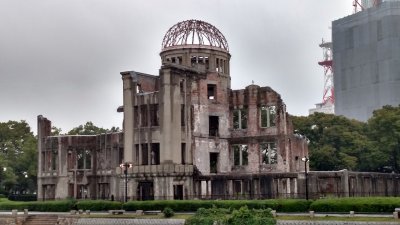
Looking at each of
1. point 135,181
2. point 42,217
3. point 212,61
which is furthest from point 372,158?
point 42,217

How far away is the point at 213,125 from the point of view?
67.6 m

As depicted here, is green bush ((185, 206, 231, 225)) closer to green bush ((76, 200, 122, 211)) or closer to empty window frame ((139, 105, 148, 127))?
green bush ((76, 200, 122, 211))

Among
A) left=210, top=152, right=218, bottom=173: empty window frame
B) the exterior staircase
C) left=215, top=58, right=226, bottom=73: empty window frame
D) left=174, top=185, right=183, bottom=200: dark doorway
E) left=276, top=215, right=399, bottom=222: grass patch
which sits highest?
left=215, top=58, right=226, bottom=73: empty window frame

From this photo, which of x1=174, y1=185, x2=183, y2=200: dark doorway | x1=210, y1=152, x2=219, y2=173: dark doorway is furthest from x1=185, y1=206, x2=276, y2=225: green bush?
x1=210, y1=152, x2=219, y2=173: dark doorway

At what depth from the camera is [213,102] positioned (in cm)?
6638

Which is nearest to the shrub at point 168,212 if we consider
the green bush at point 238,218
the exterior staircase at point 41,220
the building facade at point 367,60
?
the exterior staircase at point 41,220

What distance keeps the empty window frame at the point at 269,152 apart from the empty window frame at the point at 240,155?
1860 millimetres

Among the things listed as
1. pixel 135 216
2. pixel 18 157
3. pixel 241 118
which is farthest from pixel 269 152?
pixel 18 157

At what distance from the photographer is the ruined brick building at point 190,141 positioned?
61.2 metres

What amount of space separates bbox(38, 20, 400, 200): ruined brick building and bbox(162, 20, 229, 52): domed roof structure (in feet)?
0.33

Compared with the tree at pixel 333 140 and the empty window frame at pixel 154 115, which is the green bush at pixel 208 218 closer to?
the empty window frame at pixel 154 115

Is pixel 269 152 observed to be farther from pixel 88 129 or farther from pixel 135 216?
pixel 88 129

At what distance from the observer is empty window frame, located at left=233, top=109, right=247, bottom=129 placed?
67.7m

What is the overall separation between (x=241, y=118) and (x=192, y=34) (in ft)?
33.2
